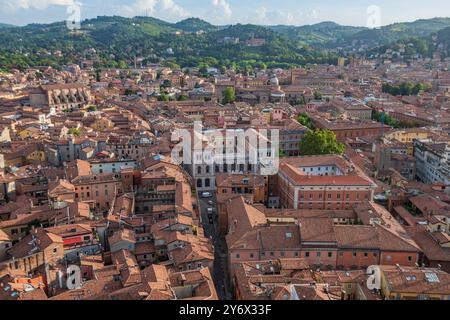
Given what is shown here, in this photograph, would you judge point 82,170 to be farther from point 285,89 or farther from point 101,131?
point 285,89

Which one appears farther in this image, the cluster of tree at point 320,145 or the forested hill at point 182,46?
the forested hill at point 182,46

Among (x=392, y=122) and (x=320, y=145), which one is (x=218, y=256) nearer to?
(x=320, y=145)

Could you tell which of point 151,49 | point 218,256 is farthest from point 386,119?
point 151,49

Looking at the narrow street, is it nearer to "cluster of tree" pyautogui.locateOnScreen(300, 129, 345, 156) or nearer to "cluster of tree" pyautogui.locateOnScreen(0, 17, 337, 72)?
"cluster of tree" pyautogui.locateOnScreen(300, 129, 345, 156)

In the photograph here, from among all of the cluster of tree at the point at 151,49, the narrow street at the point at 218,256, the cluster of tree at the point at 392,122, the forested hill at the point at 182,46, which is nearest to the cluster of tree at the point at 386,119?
the cluster of tree at the point at 392,122

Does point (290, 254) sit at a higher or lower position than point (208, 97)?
lower

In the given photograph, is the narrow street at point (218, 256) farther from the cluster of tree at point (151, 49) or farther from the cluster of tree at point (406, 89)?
the cluster of tree at point (151, 49)

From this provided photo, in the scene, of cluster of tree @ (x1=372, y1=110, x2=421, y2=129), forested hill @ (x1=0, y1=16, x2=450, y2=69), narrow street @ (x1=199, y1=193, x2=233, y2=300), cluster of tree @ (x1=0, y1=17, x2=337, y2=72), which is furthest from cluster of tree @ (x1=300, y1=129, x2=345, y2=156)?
forested hill @ (x1=0, y1=16, x2=450, y2=69)
